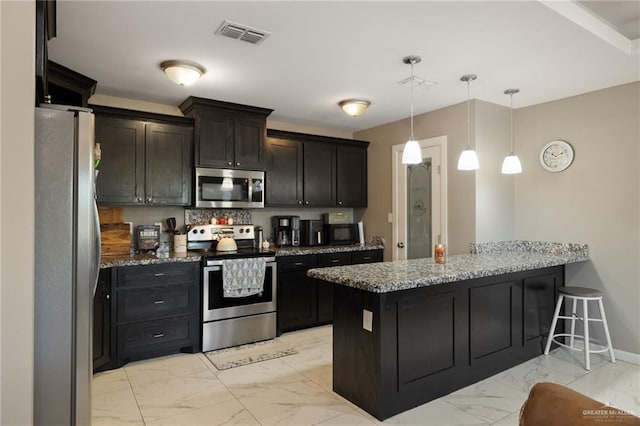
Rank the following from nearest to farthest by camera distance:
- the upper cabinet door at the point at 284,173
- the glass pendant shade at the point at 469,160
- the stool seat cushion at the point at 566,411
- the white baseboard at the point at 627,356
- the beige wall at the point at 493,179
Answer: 1. the stool seat cushion at the point at 566,411
2. the glass pendant shade at the point at 469,160
3. the white baseboard at the point at 627,356
4. the beige wall at the point at 493,179
5. the upper cabinet door at the point at 284,173

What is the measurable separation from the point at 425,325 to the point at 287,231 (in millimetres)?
2503

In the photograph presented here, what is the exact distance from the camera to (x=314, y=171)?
16.3ft

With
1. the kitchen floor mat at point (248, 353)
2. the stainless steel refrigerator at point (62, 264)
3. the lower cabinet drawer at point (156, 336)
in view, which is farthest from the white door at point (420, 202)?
the stainless steel refrigerator at point (62, 264)

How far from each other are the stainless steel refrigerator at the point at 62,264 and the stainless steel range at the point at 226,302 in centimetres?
193

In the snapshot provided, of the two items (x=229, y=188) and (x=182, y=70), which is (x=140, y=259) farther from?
(x=182, y=70)

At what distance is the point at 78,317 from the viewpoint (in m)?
1.72

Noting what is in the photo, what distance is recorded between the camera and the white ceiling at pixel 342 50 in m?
2.25

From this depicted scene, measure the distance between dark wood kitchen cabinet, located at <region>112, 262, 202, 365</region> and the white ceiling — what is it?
5.61ft

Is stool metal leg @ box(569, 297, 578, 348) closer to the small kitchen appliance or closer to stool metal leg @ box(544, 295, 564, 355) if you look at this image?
stool metal leg @ box(544, 295, 564, 355)

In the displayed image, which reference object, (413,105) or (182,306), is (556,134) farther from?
(182,306)

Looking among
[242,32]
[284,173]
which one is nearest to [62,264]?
[242,32]

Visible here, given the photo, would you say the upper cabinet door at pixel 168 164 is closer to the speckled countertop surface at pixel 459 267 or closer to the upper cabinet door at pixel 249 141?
the upper cabinet door at pixel 249 141

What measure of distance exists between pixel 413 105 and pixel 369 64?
4.19 feet

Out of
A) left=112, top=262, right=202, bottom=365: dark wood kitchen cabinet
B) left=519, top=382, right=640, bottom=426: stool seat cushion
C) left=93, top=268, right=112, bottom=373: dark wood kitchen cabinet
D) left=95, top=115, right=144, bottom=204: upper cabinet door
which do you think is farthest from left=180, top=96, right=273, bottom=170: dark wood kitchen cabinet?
left=519, top=382, right=640, bottom=426: stool seat cushion
